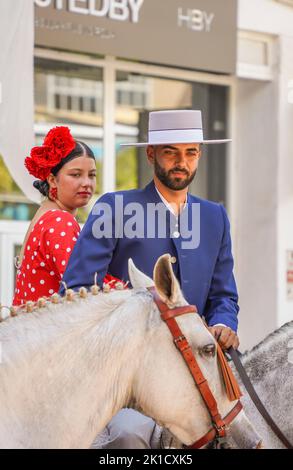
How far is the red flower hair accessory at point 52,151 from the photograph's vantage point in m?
4.24

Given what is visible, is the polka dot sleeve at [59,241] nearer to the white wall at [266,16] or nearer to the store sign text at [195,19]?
the store sign text at [195,19]

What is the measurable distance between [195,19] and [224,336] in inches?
207

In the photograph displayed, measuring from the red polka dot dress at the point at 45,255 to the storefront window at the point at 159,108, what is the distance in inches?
169

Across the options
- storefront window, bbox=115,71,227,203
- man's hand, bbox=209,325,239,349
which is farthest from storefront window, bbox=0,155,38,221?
man's hand, bbox=209,325,239,349

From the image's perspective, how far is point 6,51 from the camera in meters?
6.66

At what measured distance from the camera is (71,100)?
8.24 m

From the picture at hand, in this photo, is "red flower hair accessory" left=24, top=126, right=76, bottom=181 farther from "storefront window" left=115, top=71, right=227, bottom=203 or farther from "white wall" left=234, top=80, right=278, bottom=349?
"white wall" left=234, top=80, right=278, bottom=349

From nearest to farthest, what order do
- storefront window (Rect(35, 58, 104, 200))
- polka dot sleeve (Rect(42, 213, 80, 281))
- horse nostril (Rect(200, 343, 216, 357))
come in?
horse nostril (Rect(200, 343, 216, 357))
polka dot sleeve (Rect(42, 213, 80, 281))
storefront window (Rect(35, 58, 104, 200))

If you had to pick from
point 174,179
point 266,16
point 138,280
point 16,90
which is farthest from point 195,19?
point 138,280

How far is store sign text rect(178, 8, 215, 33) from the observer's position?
819 centimetres

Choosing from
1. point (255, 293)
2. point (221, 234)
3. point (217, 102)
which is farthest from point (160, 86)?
point (221, 234)

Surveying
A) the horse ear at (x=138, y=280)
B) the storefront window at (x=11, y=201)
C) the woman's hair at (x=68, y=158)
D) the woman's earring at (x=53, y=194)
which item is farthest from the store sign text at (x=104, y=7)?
the horse ear at (x=138, y=280)

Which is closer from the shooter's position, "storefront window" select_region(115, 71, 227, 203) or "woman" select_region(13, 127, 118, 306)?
"woman" select_region(13, 127, 118, 306)
